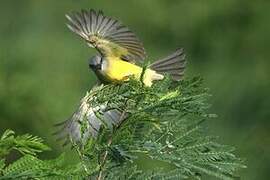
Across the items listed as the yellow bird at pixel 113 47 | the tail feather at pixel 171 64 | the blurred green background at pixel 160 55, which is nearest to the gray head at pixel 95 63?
the yellow bird at pixel 113 47

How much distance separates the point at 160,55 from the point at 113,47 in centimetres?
250

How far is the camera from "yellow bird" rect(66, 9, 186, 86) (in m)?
2.04

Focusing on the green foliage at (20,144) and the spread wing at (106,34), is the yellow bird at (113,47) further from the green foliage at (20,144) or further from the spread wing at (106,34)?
the green foliage at (20,144)

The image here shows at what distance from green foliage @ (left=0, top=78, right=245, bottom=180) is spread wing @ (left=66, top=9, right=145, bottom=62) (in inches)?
28.3

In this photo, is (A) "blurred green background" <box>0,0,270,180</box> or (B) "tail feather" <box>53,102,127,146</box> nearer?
(B) "tail feather" <box>53,102,127,146</box>

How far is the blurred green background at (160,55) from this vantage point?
Answer: 3.87m

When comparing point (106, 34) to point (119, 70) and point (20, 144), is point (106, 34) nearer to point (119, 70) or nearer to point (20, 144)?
point (119, 70)

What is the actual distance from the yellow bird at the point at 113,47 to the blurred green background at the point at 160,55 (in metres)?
1.41

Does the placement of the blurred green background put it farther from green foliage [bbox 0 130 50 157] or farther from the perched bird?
green foliage [bbox 0 130 50 157]

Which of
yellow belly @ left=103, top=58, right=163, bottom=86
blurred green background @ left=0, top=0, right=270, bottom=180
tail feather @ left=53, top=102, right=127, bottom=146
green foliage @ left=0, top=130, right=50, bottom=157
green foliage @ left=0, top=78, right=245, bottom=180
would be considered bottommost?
green foliage @ left=0, top=130, right=50, bottom=157

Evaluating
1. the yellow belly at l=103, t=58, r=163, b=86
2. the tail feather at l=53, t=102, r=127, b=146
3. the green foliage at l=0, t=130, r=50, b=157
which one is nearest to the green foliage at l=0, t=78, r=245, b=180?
the green foliage at l=0, t=130, r=50, b=157

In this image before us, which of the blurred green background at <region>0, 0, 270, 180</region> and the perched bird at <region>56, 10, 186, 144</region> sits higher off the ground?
the blurred green background at <region>0, 0, 270, 180</region>

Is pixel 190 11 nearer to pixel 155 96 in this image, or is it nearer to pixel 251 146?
pixel 251 146

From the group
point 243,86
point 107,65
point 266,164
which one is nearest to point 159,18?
point 243,86
